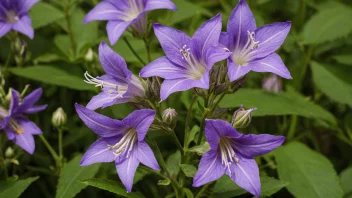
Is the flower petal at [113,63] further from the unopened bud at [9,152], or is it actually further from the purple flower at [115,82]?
the unopened bud at [9,152]

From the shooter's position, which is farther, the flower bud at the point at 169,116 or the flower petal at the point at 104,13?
the flower petal at the point at 104,13

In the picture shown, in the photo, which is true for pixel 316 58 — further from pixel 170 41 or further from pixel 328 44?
pixel 170 41

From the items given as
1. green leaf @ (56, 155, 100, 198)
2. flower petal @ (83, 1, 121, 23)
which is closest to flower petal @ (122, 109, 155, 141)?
green leaf @ (56, 155, 100, 198)

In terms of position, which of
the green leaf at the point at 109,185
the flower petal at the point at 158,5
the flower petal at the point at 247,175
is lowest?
the green leaf at the point at 109,185

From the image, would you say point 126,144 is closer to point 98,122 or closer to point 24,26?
point 98,122

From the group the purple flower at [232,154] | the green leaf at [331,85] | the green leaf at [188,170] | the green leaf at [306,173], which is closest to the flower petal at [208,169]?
the purple flower at [232,154]

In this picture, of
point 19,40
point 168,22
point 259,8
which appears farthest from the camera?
point 259,8

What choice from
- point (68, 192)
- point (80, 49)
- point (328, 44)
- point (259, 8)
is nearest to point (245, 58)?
point (68, 192)
